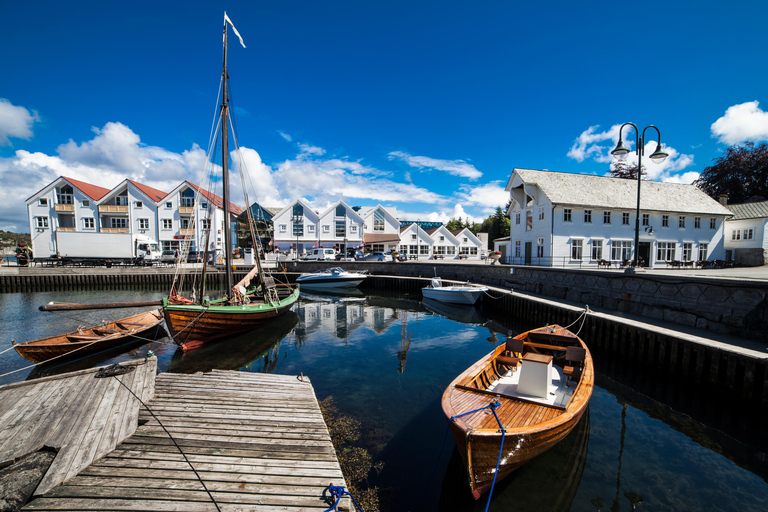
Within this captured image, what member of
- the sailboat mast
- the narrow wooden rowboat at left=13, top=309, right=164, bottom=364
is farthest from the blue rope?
the sailboat mast

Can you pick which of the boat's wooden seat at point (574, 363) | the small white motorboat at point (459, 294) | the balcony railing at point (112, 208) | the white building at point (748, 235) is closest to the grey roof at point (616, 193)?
the white building at point (748, 235)

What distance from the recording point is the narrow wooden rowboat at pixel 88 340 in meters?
10.1

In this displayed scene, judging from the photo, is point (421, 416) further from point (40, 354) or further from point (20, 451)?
point (40, 354)

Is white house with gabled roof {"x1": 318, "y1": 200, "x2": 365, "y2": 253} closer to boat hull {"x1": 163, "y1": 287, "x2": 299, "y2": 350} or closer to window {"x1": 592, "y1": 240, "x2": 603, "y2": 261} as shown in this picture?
window {"x1": 592, "y1": 240, "x2": 603, "y2": 261}

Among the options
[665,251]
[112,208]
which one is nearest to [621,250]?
[665,251]

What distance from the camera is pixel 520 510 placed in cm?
505

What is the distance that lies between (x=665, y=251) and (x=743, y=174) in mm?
26688

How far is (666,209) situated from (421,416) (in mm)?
34631

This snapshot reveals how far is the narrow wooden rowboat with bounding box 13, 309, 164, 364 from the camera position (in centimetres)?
1010

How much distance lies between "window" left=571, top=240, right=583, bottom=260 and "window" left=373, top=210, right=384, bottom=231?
29377 millimetres

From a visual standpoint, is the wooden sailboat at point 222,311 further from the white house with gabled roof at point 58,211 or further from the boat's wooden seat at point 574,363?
the white house with gabled roof at point 58,211

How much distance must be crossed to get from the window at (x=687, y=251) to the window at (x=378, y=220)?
119ft

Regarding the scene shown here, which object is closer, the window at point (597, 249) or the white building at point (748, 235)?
the white building at point (748, 235)

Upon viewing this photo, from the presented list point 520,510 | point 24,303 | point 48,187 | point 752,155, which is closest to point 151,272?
point 24,303
